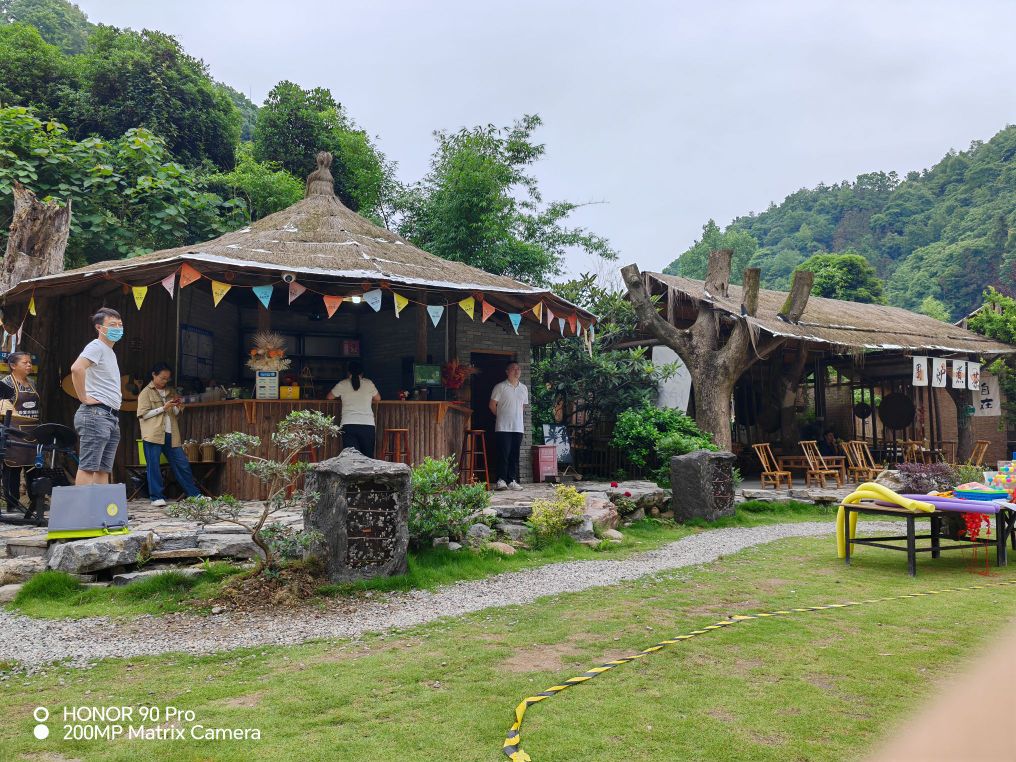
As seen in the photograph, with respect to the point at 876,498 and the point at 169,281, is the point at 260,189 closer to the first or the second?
the point at 169,281

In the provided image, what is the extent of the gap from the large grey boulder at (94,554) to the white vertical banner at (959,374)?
16.7 m

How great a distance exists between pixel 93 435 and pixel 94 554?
1076mm

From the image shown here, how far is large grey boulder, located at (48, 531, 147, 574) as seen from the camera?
5762mm

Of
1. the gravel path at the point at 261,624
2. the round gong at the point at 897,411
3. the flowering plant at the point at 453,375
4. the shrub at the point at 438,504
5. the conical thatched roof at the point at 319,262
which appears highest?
the conical thatched roof at the point at 319,262

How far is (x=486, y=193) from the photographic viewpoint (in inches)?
655

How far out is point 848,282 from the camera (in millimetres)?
29750

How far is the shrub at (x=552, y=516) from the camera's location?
7.95 m

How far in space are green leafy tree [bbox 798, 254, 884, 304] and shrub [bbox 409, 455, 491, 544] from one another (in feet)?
85.8

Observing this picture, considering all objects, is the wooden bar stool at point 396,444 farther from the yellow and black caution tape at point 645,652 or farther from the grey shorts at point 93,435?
the yellow and black caution tape at point 645,652

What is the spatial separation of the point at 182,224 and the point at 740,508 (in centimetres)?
1251

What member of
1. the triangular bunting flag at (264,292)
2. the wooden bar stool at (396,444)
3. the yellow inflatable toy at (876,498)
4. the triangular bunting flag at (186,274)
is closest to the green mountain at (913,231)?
the yellow inflatable toy at (876,498)

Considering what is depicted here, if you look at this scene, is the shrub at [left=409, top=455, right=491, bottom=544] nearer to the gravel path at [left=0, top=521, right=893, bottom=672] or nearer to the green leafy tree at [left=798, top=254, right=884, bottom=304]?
the gravel path at [left=0, top=521, right=893, bottom=672]

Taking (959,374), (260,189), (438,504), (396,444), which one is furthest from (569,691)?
(260,189)

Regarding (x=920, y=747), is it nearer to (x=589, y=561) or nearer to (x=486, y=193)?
(x=589, y=561)
